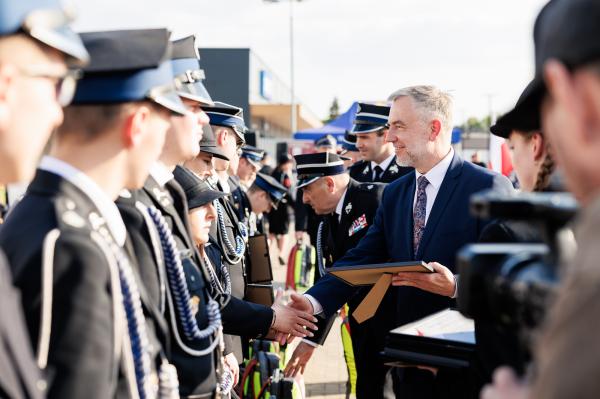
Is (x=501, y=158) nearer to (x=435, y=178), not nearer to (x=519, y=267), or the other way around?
(x=435, y=178)

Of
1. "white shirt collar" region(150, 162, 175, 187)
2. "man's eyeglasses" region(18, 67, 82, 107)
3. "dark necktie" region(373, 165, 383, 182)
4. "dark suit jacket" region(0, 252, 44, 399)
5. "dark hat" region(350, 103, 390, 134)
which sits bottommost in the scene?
"dark necktie" region(373, 165, 383, 182)

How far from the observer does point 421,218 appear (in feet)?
14.1

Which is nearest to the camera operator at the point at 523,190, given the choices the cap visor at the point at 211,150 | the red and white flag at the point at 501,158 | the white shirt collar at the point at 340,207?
the cap visor at the point at 211,150

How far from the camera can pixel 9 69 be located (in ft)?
5.35

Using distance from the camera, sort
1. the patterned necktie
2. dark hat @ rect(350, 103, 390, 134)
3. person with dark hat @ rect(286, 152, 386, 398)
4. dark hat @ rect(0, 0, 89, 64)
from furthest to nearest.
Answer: dark hat @ rect(350, 103, 390, 134)
person with dark hat @ rect(286, 152, 386, 398)
the patterned necktie
dark hat @ rect(0, 0, 89, 64)

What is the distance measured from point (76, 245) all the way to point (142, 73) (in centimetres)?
65

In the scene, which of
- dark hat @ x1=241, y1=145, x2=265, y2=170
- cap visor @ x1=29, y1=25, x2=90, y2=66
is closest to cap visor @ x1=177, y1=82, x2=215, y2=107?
cap visor @ x1=29, y1=25, x2=90, y2=66

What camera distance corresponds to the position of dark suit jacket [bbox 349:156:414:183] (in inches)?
283

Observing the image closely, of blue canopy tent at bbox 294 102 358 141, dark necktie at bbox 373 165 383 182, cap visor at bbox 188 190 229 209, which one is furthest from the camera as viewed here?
blue canopy tent at bbox 294 102 358 141

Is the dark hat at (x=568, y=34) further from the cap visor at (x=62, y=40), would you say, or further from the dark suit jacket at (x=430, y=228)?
the dark suit jacket at (x=430, y=228)

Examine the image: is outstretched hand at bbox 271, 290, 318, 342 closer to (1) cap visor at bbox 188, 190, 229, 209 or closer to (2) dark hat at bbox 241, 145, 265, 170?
(1) cap visor at bbox 188, 190, 229, 209

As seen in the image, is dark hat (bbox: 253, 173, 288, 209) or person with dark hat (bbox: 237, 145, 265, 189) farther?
person with dark hat (bbox: 237, 145, 265, 189)

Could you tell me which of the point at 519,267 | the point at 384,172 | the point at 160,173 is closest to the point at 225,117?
the point at 160,173

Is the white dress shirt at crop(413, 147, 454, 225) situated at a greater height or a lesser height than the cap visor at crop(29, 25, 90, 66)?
lesser
